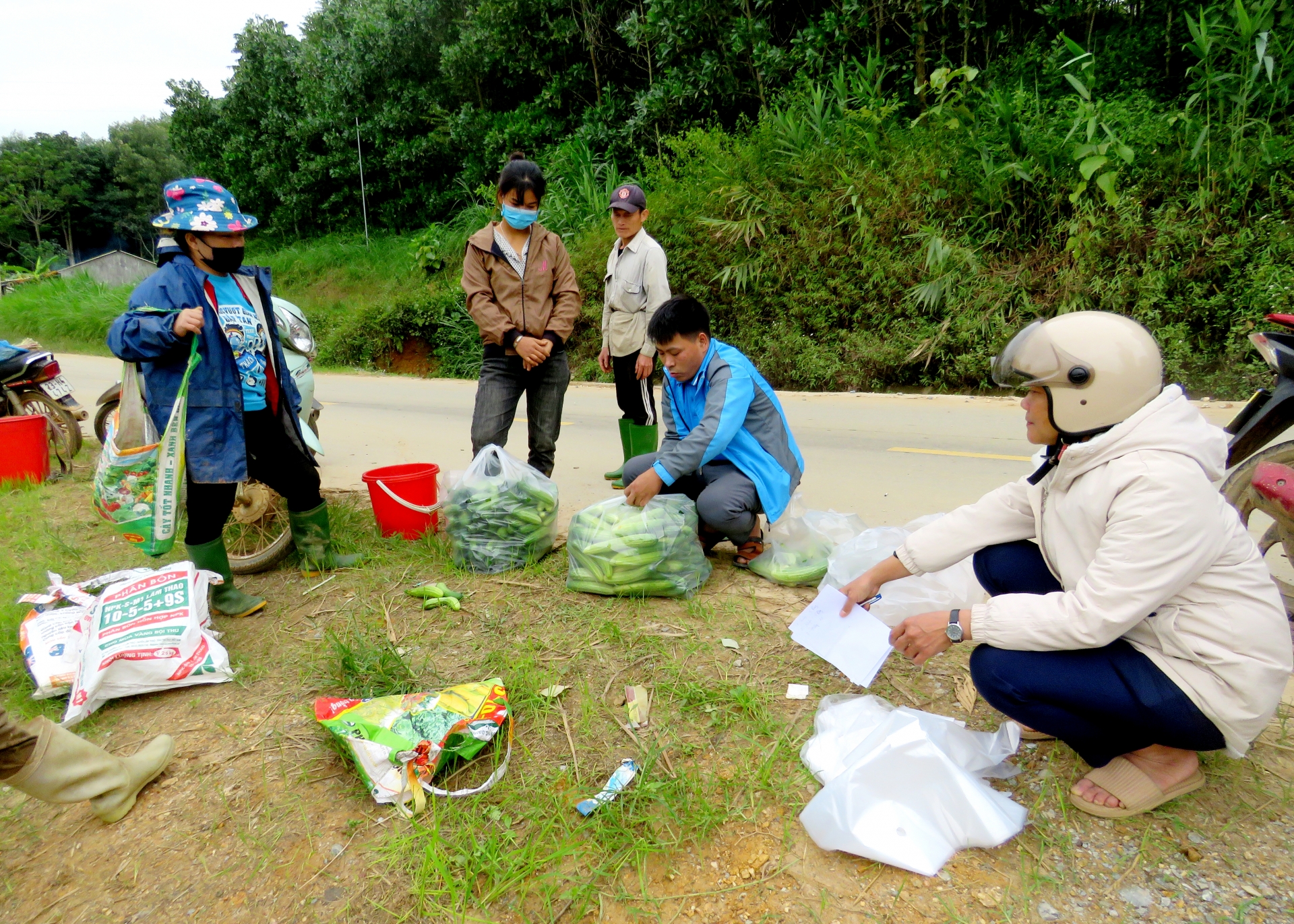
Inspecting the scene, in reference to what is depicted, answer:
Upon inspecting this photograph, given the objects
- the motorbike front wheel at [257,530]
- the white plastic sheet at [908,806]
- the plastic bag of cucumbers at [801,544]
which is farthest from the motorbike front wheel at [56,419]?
the white plastic sheet at [908,806]

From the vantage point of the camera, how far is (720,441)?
3.48 m

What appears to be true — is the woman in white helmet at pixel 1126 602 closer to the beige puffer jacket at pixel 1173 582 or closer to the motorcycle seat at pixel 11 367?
the beige puffer jacket at pixel 1173 582

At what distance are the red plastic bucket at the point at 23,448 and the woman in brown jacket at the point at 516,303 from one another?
12.7 feet

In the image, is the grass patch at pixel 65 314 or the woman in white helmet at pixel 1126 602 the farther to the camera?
the grass patch at pixel 65 314

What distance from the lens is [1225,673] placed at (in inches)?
73.4

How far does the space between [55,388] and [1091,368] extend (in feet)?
24.5

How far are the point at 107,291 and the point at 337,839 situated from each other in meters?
23.4

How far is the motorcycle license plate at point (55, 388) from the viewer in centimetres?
642

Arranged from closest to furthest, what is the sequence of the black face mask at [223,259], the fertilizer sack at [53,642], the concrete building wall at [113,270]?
the fertilizer sack at [53,642] < the black face mask at [223,259] < the concrete building wall at [113,270]

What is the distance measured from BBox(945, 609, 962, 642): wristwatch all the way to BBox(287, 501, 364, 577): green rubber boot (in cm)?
289

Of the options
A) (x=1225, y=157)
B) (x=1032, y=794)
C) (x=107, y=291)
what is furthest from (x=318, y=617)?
(x=107, y=291)

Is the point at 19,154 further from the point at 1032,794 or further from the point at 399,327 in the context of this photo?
the point at 1032,794

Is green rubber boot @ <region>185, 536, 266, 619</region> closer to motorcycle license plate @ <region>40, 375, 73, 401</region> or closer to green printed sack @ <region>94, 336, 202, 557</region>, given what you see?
green printed sack @ <region>94, 336, 202, 557</region>

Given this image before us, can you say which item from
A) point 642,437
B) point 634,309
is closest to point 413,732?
point 642,437
